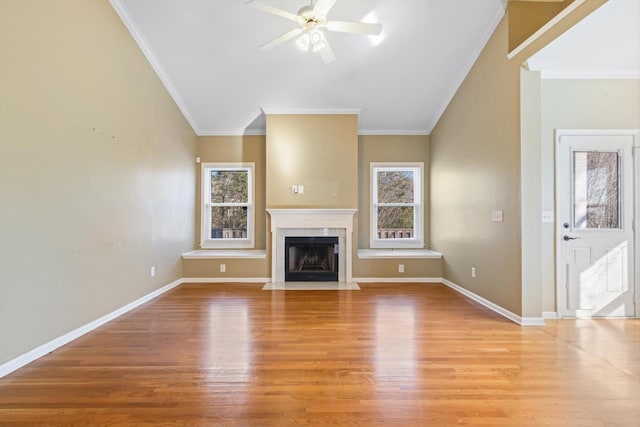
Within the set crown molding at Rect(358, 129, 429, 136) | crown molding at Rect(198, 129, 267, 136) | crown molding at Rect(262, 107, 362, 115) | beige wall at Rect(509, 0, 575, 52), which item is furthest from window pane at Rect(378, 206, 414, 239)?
beige wall at Rect(509, 0, 575, 52)

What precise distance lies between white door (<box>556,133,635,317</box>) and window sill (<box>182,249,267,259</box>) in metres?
4.02

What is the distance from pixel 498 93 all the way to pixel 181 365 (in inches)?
162

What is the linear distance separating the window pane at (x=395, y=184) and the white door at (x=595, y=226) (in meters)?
2.54

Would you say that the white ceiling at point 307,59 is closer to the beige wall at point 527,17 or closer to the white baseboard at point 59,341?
the beige wall at point 527,17

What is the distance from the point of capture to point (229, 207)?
553cm

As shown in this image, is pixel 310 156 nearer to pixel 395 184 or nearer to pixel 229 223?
pixel 395 184

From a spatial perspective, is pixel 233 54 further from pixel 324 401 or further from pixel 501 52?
pixel 324 401

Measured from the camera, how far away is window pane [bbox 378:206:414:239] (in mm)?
5574

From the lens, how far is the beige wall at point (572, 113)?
3234 mm

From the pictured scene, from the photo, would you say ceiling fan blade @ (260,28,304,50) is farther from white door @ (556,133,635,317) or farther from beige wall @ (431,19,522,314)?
white door @ (556,133,635,317)

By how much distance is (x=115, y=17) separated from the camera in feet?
10.6

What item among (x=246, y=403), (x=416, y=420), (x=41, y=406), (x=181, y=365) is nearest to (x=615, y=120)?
(x=416, y=420)

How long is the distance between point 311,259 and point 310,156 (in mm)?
1737

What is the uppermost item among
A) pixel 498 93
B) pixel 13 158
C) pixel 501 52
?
pixel 501 52
